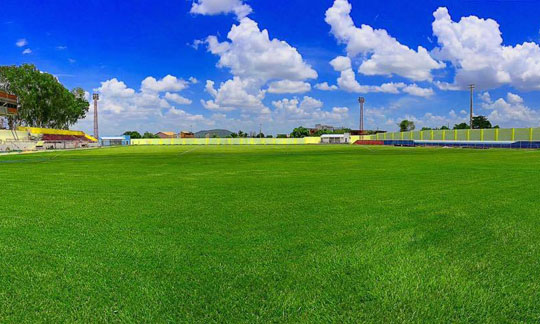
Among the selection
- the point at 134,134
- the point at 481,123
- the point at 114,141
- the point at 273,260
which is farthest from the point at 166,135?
the point at 273,260

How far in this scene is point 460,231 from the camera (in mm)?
5129

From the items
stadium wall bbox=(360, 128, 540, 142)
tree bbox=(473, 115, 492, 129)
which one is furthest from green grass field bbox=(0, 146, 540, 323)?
tree bbox=(473, 115, 492, 129)

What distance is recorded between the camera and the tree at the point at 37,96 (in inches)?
2702

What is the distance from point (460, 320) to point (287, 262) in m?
1.81

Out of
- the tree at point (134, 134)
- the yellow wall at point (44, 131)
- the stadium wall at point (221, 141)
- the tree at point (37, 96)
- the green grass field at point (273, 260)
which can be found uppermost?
the tree at point (37, 96)

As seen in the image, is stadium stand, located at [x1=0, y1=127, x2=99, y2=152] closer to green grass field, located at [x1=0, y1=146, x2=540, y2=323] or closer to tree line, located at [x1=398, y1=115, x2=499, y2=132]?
green grass field, located at [x1=0, y1=146, x2=540, y2=323]

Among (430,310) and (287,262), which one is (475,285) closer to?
(430,310)

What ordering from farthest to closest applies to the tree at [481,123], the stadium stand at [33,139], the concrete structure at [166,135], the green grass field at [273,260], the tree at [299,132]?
the concrete structure at [166,135] < the tree at [299,132] < the tree at [481,123] < the stadium stand at [33,139] < the green grass field at [273,260]

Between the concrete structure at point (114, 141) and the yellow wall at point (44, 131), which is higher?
the yellow wall at point (44, 131)

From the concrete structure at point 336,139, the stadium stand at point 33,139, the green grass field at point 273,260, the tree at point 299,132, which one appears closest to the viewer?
the green grass field at point 273,260

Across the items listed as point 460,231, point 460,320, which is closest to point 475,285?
point 460,320

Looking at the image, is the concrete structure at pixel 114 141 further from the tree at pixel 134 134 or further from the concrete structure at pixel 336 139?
the concrete structure at pixel 336 139

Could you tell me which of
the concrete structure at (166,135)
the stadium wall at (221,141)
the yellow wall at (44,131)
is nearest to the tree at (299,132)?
the stadium wall at (221,141)

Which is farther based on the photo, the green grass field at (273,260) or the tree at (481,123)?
the tree at (481,123)
